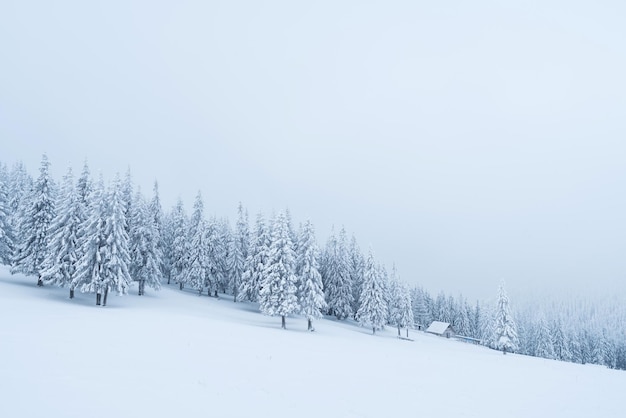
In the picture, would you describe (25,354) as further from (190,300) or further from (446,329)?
(446,329)

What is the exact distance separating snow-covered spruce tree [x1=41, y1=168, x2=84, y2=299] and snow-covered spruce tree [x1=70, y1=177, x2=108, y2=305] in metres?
0.94

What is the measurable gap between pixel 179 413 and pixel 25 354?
8.49 m

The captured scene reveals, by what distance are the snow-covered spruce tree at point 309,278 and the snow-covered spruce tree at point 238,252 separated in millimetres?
15318

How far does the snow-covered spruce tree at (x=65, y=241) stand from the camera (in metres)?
39.4

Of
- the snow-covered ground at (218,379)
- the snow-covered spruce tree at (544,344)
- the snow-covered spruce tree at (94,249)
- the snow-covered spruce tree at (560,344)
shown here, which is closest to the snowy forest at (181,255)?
the snow-covered spruce tree at (94,249)

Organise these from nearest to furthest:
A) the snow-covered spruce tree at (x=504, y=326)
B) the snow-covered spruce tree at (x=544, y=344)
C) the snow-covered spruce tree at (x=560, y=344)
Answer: the snow-covered spruce tree at (x=504, y=326)
the snow-covered spruce tree at (x=544, y=344)
the snow-covered spruce tree at (x=560, y=344)

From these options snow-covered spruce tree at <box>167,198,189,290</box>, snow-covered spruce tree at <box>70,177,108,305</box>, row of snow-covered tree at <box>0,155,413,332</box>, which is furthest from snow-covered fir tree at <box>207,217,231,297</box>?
snow-covered spruce tree at <box>70,177,108,305</box>

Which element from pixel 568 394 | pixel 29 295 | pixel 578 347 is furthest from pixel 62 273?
pixel 578 347

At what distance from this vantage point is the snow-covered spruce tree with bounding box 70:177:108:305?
38.8 m

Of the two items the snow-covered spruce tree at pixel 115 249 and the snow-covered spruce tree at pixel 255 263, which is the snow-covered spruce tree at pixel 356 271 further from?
the snow-covered spruce tree at pixel 115 249

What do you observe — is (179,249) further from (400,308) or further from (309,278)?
(400,308)

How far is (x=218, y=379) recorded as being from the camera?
1562 cm

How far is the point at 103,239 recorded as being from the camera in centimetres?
4044

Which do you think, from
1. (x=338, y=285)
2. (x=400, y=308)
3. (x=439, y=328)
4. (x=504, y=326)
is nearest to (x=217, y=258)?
(x=338, y=285)
